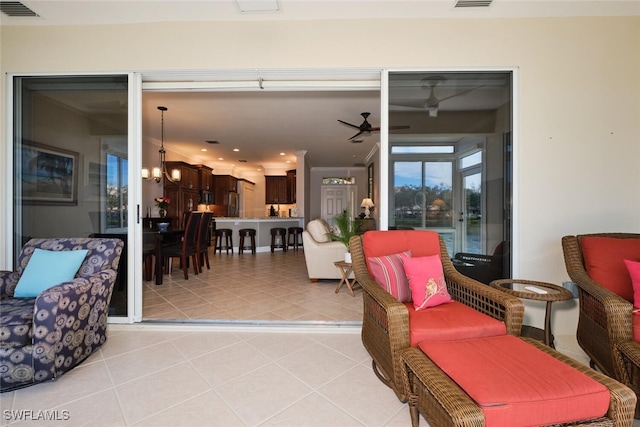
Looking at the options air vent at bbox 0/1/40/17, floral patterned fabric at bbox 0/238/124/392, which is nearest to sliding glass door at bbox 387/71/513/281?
floral patterned fabric at bbox 0/238/124/392

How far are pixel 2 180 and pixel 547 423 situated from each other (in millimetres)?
4213

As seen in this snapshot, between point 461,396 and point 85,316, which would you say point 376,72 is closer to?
point 461,396

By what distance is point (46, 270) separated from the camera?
2092 mm

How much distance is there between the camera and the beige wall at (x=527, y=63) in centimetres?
246

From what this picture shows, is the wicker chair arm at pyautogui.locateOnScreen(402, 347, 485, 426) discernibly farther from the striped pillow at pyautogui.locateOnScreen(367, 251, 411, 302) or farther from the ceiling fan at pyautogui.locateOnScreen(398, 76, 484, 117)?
the ceiling fan at pyautogui.locateOnScreen(398, 76, 484, 117)

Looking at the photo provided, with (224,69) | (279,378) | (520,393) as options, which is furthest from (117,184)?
(520,393)

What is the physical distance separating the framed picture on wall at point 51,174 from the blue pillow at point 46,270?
0.74 m

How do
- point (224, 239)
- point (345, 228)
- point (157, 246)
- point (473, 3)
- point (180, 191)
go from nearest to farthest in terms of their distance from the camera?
point (473, 3), point (345, 228), point (157, 246), point (180, 191), point (224, 239)

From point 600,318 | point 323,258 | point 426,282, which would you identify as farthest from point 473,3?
point 323,258

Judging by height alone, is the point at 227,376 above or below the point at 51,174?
below

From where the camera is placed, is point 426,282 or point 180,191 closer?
point 426,282

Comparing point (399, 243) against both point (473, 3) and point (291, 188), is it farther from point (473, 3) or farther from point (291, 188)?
point (291, 188)

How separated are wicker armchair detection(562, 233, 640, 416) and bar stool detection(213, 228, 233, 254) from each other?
266 inches

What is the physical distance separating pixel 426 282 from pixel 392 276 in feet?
0.72
